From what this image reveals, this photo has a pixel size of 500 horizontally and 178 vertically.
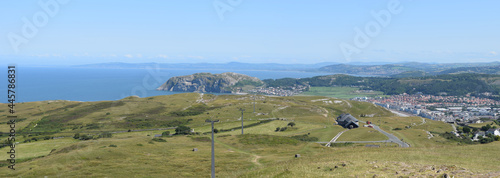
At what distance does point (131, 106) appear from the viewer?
153125mm

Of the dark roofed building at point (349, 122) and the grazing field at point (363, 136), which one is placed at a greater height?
the grazing field at point (363, 136)

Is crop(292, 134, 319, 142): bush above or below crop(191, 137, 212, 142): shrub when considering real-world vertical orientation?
below

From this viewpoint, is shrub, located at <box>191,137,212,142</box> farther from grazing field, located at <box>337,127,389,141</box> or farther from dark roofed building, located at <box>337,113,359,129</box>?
dark roofed building, located at <box>337,113,359,129</box>

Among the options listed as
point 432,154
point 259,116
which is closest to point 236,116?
point 259,116

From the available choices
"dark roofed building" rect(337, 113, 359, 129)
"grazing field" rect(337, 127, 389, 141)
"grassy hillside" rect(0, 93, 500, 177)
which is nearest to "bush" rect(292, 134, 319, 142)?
"grassy hillside" rect(0, 93, 500, 177)

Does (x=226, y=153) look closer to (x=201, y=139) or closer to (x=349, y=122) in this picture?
(x=201, y=139)

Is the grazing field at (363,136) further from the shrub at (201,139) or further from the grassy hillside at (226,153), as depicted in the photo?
the shrub at (201,139)

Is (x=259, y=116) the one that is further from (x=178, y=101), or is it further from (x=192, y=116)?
(x=178, y=101)

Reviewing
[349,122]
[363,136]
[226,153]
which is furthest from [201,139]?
[349,122]

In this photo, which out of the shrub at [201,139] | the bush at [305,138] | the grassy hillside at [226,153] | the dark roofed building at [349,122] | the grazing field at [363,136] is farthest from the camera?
the dark roofed building at [349,122]

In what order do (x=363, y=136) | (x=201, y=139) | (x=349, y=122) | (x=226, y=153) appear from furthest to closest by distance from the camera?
(x=349, y=122)
(x=363, y=136)
(x=201, y=139)
(x=226, y=153)

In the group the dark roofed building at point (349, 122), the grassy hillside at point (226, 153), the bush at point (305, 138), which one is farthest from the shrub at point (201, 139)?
the dark roofed building at point (349, 122)

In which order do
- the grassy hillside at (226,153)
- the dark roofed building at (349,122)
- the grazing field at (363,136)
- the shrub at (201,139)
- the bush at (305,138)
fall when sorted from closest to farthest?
the grassy hillside at (226,153) < the shrub at (201,139) < the grazing field at (363,136) < the bush at (305,138) < the dark roofed building at (349,122)

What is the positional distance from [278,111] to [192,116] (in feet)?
140
